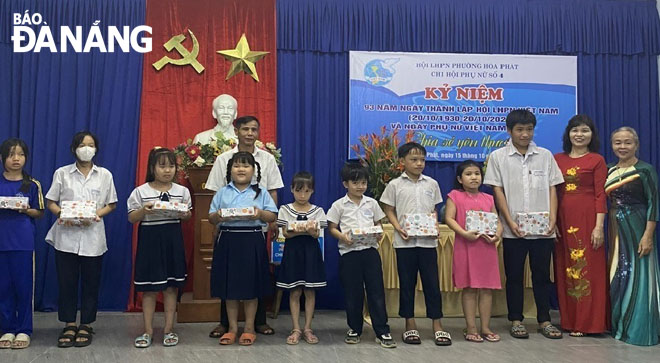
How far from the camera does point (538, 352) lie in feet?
11.4

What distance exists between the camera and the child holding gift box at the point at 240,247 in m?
3.54

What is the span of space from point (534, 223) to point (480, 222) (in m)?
0.39

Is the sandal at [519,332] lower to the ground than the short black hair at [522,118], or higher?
lower

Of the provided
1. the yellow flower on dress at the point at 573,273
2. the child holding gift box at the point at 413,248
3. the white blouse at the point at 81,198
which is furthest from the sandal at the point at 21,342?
the yellow flower on dress at the point at 573,273

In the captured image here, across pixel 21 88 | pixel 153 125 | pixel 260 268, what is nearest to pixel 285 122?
pixel 153 125

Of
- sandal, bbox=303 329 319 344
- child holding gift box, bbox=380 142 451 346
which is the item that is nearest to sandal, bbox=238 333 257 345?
sandal, bbox=303 329 319 344

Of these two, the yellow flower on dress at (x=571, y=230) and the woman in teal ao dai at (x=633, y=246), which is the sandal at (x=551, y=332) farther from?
the yellow flower on dress at (x=571, y=230)

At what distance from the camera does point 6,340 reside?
139 inches

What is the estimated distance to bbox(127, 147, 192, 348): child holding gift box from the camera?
3.54 m

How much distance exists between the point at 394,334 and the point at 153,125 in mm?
2563

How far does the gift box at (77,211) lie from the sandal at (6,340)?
76 centimetres

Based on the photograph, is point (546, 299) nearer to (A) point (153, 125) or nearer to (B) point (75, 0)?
(A) point (153, 125)

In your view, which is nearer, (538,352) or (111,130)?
(538,352)

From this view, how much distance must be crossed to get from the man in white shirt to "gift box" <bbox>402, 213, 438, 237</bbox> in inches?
33.2
